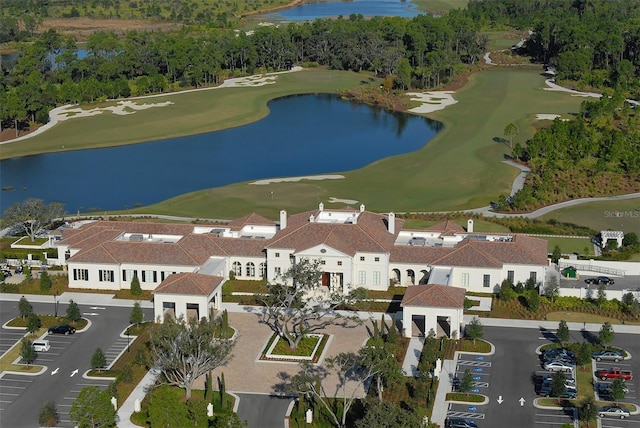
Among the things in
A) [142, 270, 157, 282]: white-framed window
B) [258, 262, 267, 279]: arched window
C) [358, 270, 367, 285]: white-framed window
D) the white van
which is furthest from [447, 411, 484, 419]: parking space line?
[142, 270, 157, 282]: white-framed window

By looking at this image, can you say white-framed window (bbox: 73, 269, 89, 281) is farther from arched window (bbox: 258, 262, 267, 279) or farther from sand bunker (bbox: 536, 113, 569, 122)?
sand bunker (bbox: 536, 113, 569, 122)

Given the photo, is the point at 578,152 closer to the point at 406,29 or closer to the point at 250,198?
the point at 250,198

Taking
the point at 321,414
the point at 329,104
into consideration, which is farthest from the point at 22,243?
the point at 329,104

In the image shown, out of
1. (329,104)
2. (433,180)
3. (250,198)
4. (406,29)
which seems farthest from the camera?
(406,29)

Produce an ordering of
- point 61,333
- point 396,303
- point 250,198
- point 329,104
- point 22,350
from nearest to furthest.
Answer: point 22,350 < point 61,333 < point 396,303 < point 250,198 < point 329,104

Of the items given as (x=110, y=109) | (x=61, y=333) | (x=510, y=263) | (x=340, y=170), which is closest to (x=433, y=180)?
(x=340, y=170)

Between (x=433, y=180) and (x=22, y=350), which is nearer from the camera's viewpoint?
Result: (x=22, y=350)

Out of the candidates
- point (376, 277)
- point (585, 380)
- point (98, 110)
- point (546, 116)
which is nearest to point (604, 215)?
point (376, 277)
